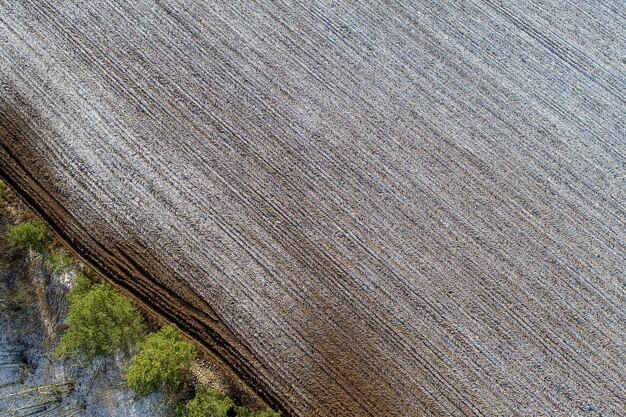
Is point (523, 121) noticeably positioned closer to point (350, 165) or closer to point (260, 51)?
point (350, 165)

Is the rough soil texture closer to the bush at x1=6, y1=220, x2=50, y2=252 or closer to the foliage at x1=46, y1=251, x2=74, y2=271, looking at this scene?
the foliage at x1=46, y1=251, x2=74, y2=271

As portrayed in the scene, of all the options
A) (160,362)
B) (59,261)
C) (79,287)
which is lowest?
(59,261)

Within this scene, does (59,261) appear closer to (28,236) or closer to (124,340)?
(28,236)

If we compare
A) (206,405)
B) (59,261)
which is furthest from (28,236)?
(206,405)

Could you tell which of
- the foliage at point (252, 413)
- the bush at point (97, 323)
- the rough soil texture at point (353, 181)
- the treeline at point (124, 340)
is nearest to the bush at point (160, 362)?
the treeline at point (124, 340)

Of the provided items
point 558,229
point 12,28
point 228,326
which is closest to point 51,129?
point 12,28

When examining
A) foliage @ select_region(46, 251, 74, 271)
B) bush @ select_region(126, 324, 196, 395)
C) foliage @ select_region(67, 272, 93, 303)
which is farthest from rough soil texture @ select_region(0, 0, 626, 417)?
bush @ select_region(126, 324, 196, 395)
